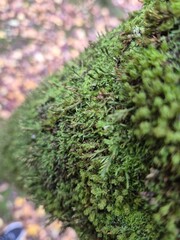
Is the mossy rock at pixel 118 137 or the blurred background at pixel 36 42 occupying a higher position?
the blurred background at pixel 36 42

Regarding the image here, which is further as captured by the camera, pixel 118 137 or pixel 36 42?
pixel 36 42

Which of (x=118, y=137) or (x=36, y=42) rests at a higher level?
(x=36, y=42)

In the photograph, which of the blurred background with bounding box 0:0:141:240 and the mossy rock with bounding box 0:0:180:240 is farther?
the blurred background with bounding box 0:0:141:240

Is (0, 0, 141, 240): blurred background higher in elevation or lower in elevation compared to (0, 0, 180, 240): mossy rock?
higher

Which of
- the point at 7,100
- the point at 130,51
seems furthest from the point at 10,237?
the point at 130,51
